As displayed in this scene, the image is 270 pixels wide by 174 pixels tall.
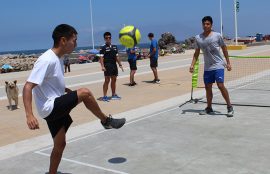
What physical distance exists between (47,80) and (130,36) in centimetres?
878

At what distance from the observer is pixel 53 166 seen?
4.71m

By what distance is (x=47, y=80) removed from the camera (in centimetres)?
437

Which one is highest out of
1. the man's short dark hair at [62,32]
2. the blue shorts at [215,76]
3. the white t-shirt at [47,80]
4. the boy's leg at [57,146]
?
the man's short dark hair at [62,32]

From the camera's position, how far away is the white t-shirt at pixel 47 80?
427cm

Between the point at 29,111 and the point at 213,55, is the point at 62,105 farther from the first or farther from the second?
the point at 213,55

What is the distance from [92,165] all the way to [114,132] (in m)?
1.85

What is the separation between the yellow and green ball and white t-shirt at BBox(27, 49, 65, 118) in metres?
8.62

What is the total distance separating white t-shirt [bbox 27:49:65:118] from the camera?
14.0 ft

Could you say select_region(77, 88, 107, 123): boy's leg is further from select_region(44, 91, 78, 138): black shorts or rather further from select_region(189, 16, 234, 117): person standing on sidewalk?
select_region(189, 16, 234, 117): person standing on sidewalk

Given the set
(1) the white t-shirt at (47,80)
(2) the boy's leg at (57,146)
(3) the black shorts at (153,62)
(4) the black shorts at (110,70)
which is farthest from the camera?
(3) the black shorts at (153,62)

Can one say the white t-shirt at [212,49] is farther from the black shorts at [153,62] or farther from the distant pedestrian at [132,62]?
the black shorts at [153,62]

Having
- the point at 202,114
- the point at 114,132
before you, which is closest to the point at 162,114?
the point at 202,114

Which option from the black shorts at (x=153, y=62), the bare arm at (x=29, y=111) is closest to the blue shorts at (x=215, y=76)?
the bare arm at (x=29, y=111)

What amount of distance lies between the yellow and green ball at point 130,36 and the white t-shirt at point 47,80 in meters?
8.62
